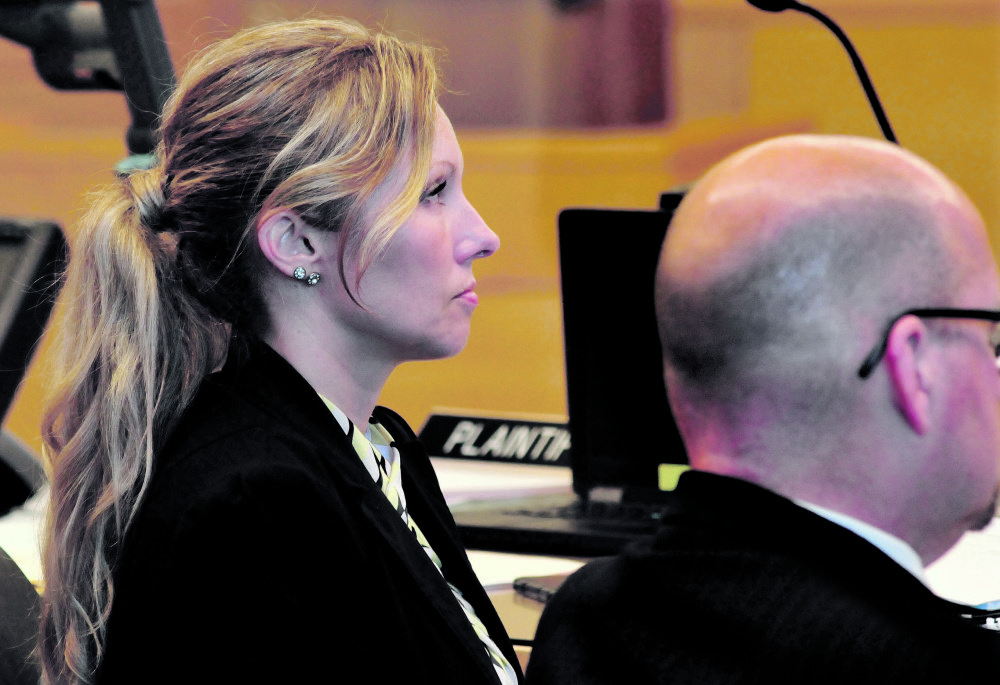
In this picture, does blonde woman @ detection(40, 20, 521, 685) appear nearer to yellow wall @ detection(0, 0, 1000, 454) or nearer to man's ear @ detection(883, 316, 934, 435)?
man's ear @ detection(883, 316, 934, 435)

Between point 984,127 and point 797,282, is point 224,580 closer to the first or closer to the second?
point 797,282

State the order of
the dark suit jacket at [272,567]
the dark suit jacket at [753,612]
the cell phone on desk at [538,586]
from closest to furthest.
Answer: the dark suit jacket at [753,612] < the dark suit jacket at [272,567] < the cell phone on desk at [538,586]

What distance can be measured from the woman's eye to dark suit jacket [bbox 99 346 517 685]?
22cm

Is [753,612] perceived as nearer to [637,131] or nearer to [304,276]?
[304,276]

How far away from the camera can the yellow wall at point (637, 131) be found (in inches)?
224

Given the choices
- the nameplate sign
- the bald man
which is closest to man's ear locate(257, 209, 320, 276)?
A: the bald man

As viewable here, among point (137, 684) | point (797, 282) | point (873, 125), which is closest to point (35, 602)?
point (137, 684)

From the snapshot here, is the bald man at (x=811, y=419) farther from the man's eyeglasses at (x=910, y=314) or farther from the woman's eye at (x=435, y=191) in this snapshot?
the woman's eye at (x=435, y=191)

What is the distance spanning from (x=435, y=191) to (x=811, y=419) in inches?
22.0

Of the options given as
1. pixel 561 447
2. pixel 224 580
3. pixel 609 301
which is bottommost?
pixel 561 447

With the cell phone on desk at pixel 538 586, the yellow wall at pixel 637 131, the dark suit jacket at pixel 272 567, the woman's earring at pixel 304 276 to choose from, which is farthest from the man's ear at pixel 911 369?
the yellow wall at pixel 637 131

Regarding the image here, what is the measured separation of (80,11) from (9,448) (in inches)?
26.9

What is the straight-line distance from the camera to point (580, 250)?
1633mm

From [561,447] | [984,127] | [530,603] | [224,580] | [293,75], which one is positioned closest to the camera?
[224,580]
